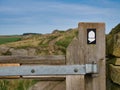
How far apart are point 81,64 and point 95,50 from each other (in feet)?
0.71

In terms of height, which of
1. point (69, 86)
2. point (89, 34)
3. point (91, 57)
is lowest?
point (69, 86)

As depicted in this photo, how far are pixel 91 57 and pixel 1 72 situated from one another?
3.22 feet

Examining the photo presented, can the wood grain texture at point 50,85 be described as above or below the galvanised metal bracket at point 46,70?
below

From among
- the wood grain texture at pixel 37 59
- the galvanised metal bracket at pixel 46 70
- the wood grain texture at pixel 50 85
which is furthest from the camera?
the wood grain texture at pixel 50 85

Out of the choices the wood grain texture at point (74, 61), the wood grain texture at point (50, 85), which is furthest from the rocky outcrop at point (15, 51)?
the wood grain texture at point (74, 61)

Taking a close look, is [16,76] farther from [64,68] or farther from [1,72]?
[64,68]

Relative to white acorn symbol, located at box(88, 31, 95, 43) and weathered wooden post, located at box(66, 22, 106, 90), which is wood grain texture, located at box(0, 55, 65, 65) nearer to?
weathered wooden post, located at box(66, 22, 106, 90)

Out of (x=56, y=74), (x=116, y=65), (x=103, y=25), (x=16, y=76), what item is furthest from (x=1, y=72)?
(x=116, y=65)

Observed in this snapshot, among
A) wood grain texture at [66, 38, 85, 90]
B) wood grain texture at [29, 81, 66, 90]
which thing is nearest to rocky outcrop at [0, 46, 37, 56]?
wood grain texture at [29, 81, 66, 90]

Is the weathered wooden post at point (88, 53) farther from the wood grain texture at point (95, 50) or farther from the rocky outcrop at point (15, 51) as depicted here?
the rocky outcrop at point (15, 51)

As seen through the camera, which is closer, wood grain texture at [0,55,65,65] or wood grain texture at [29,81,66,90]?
wood grain texture at [0,55,65,65]

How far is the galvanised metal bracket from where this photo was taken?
12.4ft

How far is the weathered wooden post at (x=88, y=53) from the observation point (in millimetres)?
3859

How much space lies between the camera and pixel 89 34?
388cm
